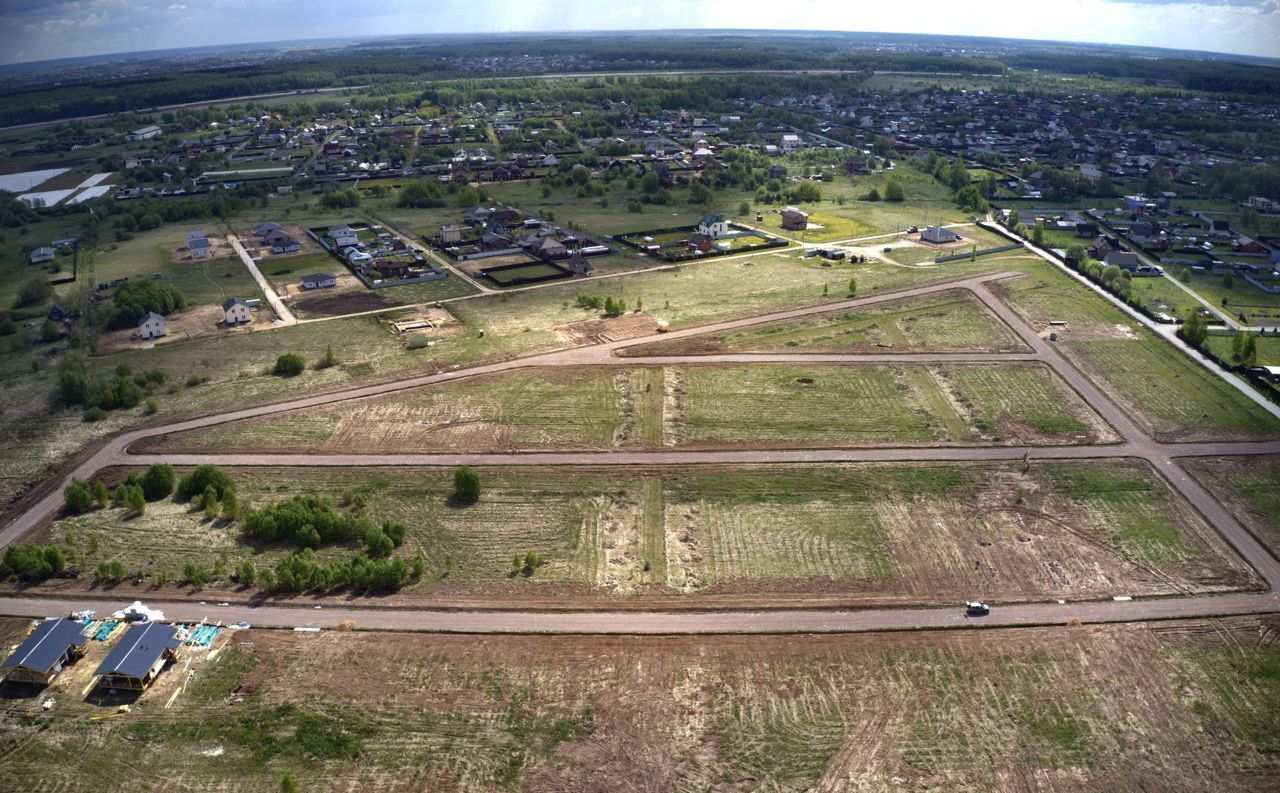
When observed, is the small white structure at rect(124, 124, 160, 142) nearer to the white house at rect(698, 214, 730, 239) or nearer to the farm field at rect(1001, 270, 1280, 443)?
the white house at rect(698, 214, 730, 239)

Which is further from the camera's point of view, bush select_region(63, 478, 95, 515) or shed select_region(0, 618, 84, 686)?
bush select_region(63, 478, 95, 515)

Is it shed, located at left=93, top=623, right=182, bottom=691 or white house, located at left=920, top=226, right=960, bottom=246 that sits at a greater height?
white house, located at left=920, top=226, right=960, bottom=246

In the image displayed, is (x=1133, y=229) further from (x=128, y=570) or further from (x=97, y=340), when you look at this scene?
(x=97, y=340)

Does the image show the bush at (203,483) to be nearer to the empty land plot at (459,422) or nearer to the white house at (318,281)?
the empty land plot at (459,422)

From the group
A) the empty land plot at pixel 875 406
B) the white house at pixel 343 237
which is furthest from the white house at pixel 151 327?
the empty land plot at pixel 875 406

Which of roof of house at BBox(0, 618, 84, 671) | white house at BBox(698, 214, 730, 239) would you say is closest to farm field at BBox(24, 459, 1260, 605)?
roof of house at BBox(0, 618, 84, 671)

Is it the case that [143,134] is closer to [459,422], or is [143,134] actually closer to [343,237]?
[343,237]

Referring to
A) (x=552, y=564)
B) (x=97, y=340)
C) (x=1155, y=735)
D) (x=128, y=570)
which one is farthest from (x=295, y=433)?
(x=1155, y=735)
